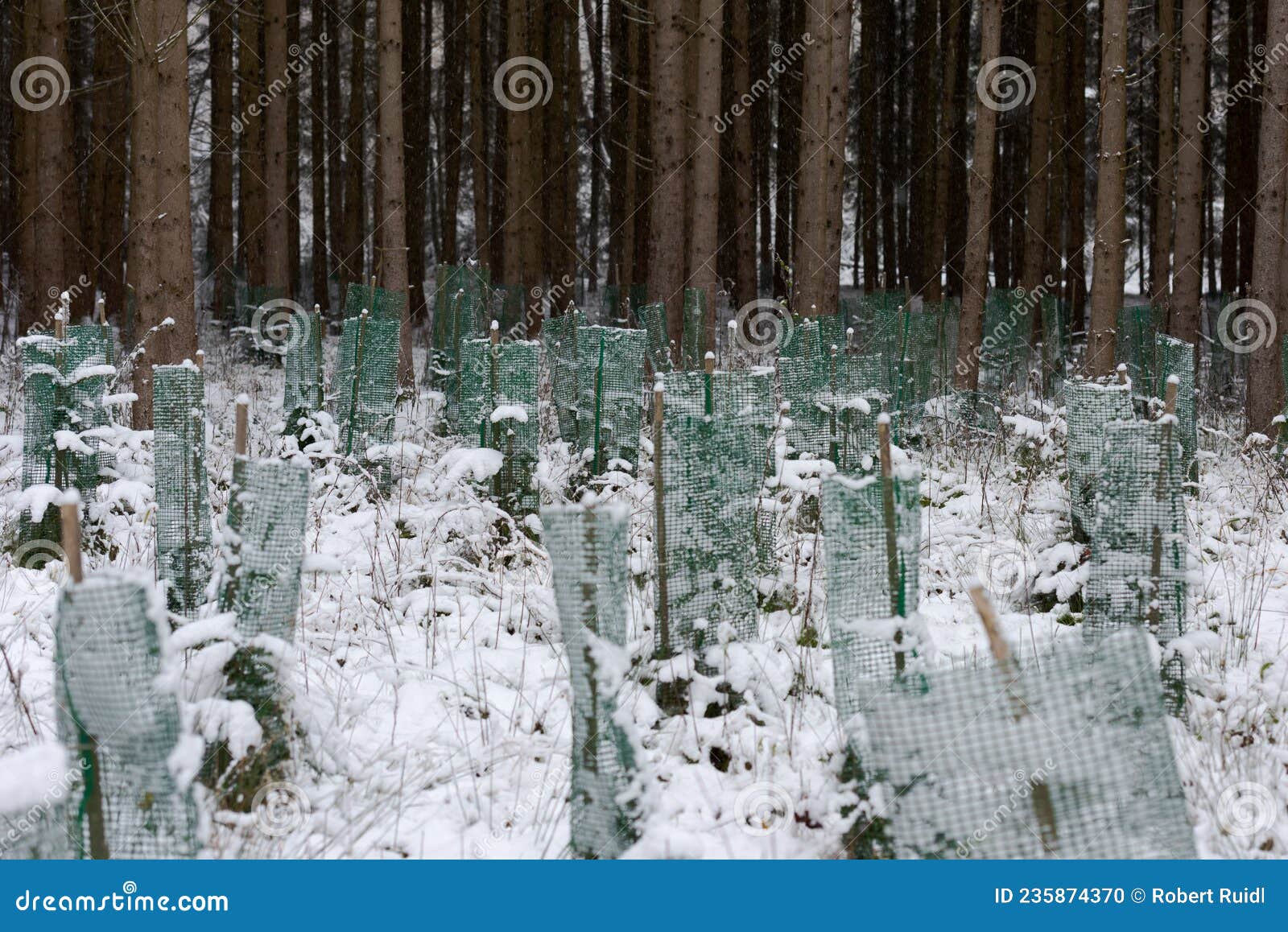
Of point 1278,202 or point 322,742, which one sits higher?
point 1278,202

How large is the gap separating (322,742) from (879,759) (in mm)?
1524

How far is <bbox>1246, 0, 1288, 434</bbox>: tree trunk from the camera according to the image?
735 centimetres

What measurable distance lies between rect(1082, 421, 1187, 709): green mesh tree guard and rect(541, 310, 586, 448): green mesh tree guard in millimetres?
3468

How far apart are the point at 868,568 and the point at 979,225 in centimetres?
729

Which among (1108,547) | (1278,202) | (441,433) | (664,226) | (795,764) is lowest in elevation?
(795,764)

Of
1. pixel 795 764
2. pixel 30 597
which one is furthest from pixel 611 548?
pixel 30 597

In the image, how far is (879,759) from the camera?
88.7 inches

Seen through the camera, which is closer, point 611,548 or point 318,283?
point 611,548

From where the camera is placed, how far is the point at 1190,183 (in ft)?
31.7

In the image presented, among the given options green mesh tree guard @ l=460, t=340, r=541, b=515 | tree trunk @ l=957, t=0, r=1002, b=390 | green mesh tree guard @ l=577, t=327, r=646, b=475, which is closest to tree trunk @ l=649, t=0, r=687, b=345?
tree trunk @ l=957, t=0, r=1002, b=390

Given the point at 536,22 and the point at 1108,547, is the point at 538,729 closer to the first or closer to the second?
the point at 1108,547

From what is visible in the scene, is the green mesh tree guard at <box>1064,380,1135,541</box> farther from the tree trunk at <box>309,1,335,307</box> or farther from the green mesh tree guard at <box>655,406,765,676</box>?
the tree trunk at <box>309,1,335,307</box>

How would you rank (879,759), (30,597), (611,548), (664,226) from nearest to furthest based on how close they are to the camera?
(879,759) → (611,548) → (30,597) → (664,226)

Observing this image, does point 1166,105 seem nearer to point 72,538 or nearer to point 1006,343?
point 1006,343
